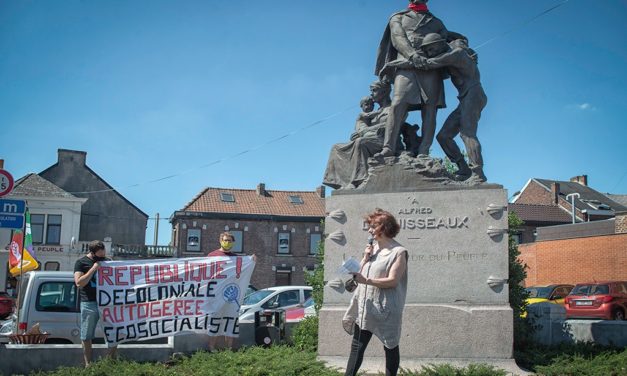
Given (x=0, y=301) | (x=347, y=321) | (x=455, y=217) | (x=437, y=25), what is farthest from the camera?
(x=0, y=301)

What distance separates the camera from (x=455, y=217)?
7.65m

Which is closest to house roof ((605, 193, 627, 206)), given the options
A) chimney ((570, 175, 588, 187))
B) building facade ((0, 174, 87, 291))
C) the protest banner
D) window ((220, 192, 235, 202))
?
chimney ((570, 175, 588, 187))

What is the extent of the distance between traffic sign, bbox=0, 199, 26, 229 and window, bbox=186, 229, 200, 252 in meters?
36.2

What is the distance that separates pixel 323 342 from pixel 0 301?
19267 millimetres

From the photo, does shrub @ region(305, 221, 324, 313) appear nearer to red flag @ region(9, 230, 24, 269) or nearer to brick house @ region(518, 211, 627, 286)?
red flag @ region(9, 230, 24, 269)

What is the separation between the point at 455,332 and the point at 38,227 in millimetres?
43209

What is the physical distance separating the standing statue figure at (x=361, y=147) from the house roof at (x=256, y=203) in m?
38.6

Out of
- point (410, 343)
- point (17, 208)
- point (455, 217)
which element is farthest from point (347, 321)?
point (17, 208)

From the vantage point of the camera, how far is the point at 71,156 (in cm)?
4991

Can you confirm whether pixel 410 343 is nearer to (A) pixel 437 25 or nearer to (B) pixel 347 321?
(B) pixel 347 321

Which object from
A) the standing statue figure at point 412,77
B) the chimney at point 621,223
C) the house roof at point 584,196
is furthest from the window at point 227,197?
the standing statue figure at point 412,77

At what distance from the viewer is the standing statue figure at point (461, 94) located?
327 inches

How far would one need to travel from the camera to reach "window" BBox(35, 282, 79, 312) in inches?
437

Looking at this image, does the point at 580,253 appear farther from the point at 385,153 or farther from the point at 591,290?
the point at 385,153
